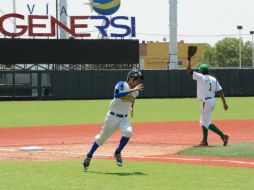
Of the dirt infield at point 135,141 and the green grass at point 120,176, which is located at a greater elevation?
the green grass at point 120,176

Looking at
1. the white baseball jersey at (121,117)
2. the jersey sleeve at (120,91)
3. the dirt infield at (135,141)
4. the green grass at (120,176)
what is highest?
the jersey sleeve at (120,91)

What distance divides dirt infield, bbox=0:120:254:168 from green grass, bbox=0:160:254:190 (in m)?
1.00

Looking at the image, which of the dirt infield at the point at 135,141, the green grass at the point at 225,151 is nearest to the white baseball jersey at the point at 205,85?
the green grass at the point at 225,151

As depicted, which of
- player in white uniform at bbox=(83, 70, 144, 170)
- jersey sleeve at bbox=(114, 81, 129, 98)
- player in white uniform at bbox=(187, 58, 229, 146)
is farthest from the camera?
player in white uniform at bbox=(187, 58, 229, 146)

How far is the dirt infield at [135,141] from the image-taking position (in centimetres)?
1368

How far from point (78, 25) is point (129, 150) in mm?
33458

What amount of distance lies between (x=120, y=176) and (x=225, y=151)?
4205 millimetres

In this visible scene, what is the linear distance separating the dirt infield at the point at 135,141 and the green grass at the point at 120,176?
100 centimetres

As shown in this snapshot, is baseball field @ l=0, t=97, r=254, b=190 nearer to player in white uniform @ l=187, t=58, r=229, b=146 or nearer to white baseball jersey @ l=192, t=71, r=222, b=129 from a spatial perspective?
player in white uniform @ l=187, t=58, r=229, b=146

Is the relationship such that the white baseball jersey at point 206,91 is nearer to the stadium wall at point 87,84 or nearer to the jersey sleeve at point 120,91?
the jersey sleeve at point 120,91

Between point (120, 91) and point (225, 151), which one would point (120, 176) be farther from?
point (225, 151)

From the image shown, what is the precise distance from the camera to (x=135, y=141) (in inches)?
707

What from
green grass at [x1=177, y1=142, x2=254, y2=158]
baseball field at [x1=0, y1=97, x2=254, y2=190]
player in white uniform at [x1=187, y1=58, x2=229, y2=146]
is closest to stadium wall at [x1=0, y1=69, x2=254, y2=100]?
baseball field at [x1=0, y1=97, x2=254, y2=190]

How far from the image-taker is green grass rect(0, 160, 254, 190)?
9.40 meters
